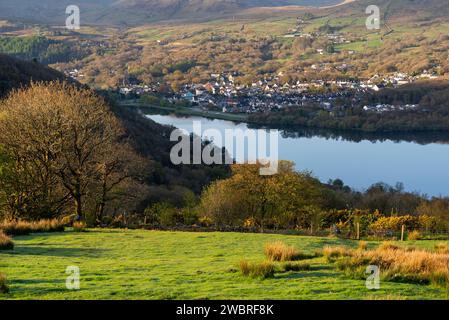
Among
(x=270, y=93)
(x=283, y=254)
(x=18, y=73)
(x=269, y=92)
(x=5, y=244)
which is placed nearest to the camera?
(x=283, y=254)

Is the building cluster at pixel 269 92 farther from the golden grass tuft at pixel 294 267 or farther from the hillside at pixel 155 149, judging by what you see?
the golden grass tuft at pixel 294 267

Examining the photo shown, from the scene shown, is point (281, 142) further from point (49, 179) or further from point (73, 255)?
point (73, 255)

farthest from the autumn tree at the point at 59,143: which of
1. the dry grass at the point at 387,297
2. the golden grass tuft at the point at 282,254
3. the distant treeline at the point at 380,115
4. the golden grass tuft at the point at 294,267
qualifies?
the distant treeline at the point at 380,115

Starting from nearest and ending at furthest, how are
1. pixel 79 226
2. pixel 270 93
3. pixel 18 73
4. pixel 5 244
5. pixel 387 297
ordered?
pixel 387 297
pixel 5 244
pixel 79 226
pixel 18 73
pixel 270 93

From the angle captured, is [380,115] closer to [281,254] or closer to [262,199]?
[262,199]

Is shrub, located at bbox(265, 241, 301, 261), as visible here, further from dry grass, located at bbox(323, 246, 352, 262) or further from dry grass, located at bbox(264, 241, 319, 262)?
dry grass, located at bbox(323, 246, 352, 262)

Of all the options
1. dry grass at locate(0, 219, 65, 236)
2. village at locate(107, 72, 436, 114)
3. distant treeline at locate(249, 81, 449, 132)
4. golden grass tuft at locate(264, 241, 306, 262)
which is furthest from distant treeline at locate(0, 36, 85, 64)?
golden grass tuft at locate(264, 241, 306, 262)

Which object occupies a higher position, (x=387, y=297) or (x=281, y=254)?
(x=387, y=297)

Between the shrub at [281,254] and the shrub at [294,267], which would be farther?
Result: the shrub at [281,254]

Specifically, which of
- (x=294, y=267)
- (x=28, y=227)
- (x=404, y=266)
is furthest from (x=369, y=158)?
(x=404, y=266)
